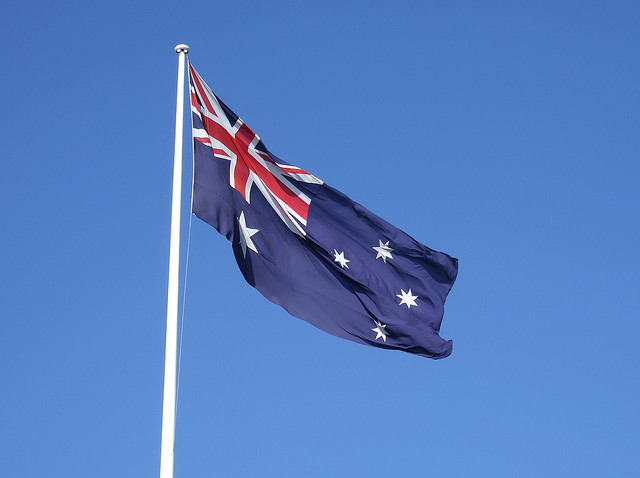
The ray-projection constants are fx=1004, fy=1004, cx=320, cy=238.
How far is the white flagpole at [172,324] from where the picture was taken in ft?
45.4

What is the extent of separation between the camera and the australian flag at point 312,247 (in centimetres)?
1736

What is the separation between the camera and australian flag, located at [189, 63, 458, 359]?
57.0 ft

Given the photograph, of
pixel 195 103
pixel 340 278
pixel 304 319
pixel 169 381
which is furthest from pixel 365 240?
pixel 169 381

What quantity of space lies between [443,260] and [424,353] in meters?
2.02

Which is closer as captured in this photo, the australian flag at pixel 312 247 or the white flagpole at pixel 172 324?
the white flagpole at pixel 172 324

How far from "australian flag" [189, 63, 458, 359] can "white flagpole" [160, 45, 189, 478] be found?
90 centimetres

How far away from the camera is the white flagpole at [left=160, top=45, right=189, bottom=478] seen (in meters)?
13.8

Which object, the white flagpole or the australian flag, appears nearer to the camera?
the white flagpole

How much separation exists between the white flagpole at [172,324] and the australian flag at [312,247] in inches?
35.4

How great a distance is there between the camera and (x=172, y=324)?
48.1 ft

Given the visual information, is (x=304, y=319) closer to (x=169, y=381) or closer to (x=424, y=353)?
(x=424, y=353)

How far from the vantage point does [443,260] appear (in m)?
19.6

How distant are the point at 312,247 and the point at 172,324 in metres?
4.52

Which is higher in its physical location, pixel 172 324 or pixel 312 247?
pixel 312 247
